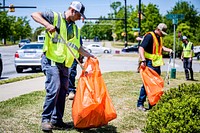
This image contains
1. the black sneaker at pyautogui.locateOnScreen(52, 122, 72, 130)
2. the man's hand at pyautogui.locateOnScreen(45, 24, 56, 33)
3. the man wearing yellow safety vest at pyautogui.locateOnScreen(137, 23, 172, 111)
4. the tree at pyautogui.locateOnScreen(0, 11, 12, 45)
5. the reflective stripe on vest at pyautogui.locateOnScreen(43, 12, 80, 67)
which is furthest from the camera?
the tree at pyautogui.locateOnScreen(0, 11, 12, 45)

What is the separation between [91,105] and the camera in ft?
14.1

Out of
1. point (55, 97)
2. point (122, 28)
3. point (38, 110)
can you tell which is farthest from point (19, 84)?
point (122, 28)

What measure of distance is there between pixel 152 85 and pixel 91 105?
192 cm

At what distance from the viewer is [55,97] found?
14.1ft

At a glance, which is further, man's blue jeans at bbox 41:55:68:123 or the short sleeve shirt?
the short sleeve shirt

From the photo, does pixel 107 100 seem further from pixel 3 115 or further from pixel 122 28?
pixel 122 28

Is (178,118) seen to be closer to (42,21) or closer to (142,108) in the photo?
A: (42,21)

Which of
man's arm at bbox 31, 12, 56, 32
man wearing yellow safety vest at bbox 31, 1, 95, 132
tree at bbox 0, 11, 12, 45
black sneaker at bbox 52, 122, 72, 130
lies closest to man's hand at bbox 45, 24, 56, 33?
man's arm at bbox 31, 12, 56, 32

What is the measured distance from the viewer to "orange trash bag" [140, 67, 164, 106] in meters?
5.82

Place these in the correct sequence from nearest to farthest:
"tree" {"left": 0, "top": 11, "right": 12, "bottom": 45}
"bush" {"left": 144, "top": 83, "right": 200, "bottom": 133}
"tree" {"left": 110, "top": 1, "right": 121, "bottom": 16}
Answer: "bush" {"left": 144, "top": 83, "right": 200, "bottom": 133} → "tree" {"left": 0, "top": 11, "right": 12, "bottom": 45} → "tree" {"left": 110, "top": 1, "right": 121, "bottom": 16}

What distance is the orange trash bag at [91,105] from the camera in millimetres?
4316

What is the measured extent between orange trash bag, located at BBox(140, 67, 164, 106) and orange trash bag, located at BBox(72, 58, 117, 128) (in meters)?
1.54

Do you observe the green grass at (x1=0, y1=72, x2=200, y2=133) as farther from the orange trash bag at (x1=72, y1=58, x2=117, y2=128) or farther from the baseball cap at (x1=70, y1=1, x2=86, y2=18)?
the baseball cap at (x1=70, y1=1, x2=86, y2=18)

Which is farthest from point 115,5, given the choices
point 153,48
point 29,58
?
point 153,48
